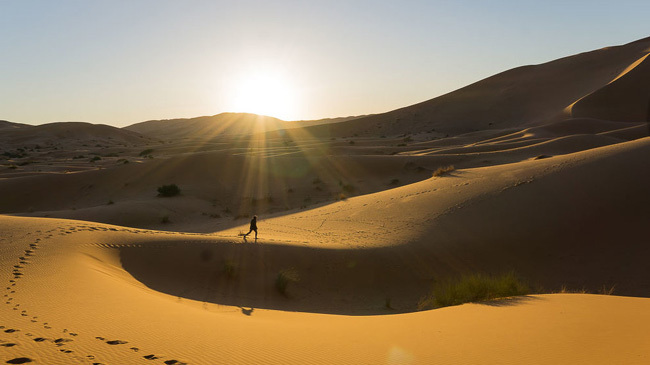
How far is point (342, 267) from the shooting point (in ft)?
→ 39.3

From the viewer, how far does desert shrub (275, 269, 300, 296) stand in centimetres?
1073

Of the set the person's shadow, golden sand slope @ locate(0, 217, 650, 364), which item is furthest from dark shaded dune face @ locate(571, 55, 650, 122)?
the person's shadow

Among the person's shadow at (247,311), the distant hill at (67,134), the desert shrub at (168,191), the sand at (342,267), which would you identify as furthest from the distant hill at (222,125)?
the person's shadow at (247,311)

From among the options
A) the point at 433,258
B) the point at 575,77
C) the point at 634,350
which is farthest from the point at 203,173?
the point at 575,77

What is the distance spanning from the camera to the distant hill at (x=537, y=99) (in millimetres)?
54406

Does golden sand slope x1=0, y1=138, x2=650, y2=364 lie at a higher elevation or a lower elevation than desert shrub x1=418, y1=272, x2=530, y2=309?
higher

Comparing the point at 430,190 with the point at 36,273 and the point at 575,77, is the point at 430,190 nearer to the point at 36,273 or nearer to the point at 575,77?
the point at 36,273

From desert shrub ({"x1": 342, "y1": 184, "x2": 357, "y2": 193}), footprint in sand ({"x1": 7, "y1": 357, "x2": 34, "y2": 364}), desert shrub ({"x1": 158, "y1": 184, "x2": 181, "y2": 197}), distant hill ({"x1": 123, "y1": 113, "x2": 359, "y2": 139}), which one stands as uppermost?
distant hill ({"x1": 123, "y1": 113, "x2": 359, "y2": 139})

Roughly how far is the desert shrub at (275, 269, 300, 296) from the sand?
0.16 ft

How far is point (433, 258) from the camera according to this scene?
12.7 meters

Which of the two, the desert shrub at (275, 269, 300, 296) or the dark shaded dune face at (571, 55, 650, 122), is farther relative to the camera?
the dark shaded dune face at (571, 55, 650, 122)

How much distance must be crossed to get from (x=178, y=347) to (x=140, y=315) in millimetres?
1636

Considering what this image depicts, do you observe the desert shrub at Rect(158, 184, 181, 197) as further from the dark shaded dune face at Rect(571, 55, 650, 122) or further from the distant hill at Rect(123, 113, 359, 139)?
the distant hill at Rect(123, 113, 359, 139)

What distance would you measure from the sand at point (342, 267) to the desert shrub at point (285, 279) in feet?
0.16
